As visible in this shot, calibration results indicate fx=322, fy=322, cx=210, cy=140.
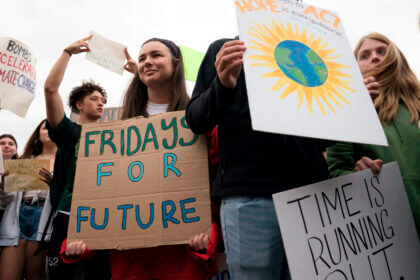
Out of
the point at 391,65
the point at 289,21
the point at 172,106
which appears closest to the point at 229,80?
the point at 289,21

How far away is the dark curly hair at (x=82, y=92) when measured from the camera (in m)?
2.64

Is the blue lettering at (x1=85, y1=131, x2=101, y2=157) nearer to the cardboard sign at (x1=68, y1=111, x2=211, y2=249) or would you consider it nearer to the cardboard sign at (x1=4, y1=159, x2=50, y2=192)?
the cardboard sign at (x1=68, y1=111, x2=211, y2=249)

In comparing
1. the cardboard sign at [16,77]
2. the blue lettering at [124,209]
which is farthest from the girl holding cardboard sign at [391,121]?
the cardboard sign at [16,77]

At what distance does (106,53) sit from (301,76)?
70.9 inches

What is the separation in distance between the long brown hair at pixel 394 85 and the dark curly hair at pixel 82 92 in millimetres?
2029

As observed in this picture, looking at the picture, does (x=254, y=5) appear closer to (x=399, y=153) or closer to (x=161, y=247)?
(x=399, y=153)

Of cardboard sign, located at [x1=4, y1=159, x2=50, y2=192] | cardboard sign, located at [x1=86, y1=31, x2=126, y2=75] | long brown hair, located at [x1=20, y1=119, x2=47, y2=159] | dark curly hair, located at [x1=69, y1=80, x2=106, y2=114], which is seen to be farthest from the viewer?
long brown hair, located at [x1=20, y1=119, x2=47, y2=159]

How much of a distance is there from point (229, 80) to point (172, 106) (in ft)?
2.42

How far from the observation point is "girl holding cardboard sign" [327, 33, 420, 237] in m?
1.38

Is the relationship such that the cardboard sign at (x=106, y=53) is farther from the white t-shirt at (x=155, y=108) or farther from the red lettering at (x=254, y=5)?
the red lettering at (x=254, y=5)

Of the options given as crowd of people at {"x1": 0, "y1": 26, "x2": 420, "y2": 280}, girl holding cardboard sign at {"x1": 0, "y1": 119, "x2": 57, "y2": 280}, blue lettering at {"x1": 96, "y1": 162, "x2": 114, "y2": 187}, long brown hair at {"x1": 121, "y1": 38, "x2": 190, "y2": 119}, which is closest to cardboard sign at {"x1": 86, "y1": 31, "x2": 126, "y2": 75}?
crowd of people at {"x1": 0, "y1": 26, "x2": 420, "y2": 280}

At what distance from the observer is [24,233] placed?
2.55 metres

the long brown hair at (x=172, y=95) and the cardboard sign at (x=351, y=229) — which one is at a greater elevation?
the long brown hair at (x=172, y=95)

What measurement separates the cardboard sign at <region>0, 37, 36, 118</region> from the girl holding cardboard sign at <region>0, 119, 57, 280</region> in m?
0.71
